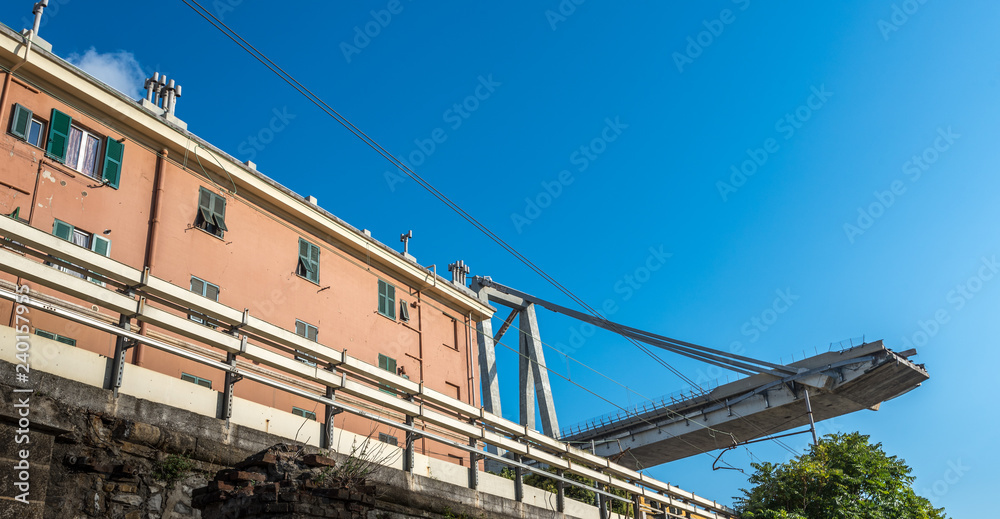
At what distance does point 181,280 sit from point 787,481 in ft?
49.8

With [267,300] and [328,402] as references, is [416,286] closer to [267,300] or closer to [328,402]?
[267,300]

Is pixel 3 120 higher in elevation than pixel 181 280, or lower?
higher

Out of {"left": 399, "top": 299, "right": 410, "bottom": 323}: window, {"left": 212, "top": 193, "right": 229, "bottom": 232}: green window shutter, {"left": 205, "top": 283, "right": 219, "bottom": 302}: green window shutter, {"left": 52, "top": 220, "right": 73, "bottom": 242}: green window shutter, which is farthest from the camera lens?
{"left": 399, "top": 299, "right": 410, "bottom": 323}: window

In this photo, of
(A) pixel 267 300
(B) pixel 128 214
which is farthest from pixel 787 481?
(B) pixel 128 214

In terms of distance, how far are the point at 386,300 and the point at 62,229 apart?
29.2ft

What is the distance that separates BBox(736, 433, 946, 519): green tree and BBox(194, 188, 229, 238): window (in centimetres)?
1402

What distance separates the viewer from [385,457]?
30.4ft

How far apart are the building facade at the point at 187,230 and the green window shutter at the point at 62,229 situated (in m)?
0.02

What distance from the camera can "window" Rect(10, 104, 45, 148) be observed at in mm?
13547

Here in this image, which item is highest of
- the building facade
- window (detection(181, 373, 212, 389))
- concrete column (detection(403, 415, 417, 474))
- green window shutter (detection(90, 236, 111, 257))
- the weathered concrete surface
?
the building facade

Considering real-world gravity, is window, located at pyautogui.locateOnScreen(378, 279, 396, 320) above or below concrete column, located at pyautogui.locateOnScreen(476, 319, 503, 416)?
below

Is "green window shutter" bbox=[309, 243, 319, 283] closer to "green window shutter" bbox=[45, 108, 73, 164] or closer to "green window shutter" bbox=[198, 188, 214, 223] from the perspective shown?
"green window shutter" bbox=[198, 188, 214, 223]

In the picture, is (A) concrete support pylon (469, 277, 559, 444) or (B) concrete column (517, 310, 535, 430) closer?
(A) concrete support pylon (469, 277, 559, 444)

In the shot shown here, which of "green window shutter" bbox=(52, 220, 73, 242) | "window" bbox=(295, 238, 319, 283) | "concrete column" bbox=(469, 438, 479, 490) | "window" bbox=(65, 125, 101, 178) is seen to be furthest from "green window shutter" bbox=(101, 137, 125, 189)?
"concrete column" bbox=(469, 438, 479, 490)
